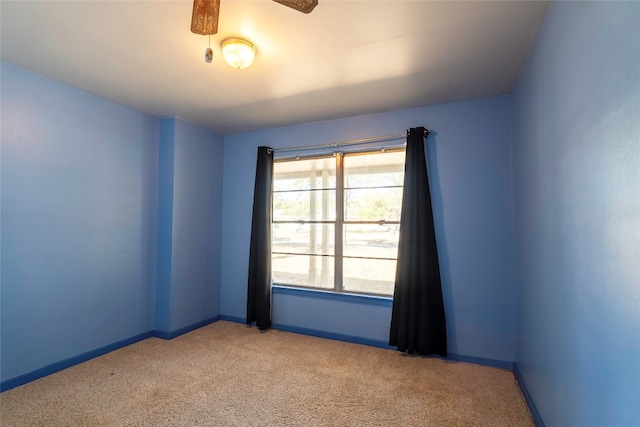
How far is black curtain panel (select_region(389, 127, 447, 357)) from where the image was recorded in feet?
9.07

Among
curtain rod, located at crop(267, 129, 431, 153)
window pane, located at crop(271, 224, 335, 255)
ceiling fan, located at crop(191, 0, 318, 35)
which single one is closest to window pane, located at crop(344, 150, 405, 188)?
curtain rod, located at crop(267, 129, 431, 153)

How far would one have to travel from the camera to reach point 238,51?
6.30 ft

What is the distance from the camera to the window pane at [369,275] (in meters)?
3.16

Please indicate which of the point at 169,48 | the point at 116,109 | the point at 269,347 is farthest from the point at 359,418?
the point at 116,109

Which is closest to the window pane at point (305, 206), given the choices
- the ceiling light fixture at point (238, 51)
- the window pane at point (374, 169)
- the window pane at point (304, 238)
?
the window pane at point (304, 238)

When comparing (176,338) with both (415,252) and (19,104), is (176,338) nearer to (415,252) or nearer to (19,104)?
(19,104)

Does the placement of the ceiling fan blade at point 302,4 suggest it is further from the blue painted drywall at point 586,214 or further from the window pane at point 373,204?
the window pane at point 373,204

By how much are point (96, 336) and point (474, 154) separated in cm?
407

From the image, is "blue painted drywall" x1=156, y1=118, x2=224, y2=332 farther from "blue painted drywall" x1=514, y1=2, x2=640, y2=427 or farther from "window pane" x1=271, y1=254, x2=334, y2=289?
"blue painted drywall" x1=514, y1=2, x2=640, y2=427

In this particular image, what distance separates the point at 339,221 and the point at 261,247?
102 cm

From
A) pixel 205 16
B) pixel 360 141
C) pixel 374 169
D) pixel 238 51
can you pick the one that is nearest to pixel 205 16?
pixel 205 16

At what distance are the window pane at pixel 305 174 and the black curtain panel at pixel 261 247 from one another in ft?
0.46

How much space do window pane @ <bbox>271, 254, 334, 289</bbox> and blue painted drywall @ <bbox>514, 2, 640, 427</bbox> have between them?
2.05m

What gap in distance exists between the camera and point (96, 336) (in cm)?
281
